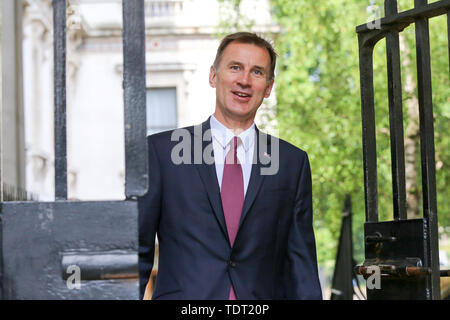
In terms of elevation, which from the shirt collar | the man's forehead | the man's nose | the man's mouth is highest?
the man's forehead

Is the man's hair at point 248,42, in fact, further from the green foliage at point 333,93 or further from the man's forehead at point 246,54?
the green foliage at point 333,93

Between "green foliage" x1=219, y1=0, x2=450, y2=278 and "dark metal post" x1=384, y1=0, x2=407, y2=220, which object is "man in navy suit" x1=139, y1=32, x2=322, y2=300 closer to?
"dark metal post" x1=384, y1=0, x2=407, y2=220

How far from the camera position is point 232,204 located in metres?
3.77

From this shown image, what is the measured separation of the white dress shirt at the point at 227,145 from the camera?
3871 mm

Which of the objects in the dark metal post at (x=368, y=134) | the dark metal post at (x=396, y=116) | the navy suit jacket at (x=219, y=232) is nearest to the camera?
the navy suit jacket at (x=219, y=232)

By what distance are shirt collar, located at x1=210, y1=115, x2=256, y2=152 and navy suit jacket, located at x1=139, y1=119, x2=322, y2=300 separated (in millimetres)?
Answer: 38

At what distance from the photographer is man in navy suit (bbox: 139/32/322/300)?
12.0 feet

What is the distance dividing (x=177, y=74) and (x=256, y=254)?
18322 mm

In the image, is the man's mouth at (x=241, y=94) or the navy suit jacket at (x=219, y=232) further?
the man's mouth at (x=241, y=94)

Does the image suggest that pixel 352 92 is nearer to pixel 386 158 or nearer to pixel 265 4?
pixel 386 158

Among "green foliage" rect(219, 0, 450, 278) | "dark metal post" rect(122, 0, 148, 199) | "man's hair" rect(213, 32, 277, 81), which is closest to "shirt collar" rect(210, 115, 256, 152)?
"man's hair" rect(213, 32, 277, 81)

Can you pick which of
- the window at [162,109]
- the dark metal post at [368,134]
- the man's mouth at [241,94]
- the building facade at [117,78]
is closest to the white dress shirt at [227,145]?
the man's mouth at [241,94]

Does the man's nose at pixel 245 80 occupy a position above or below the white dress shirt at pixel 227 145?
above

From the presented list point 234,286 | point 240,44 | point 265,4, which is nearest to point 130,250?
point 234,286
